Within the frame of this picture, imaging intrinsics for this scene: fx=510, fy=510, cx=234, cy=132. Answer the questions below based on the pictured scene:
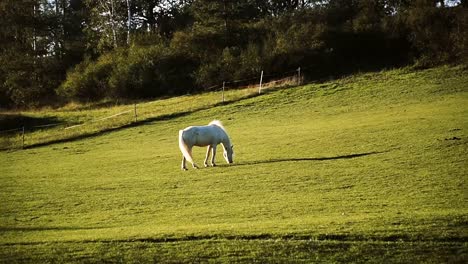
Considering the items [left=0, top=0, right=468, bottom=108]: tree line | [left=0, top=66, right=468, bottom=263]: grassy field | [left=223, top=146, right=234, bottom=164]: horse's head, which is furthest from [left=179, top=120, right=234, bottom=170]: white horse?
[left=0, top=0, right=468, bottom=108]: tree line

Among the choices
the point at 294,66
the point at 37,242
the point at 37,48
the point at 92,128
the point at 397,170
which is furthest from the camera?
the point at 37,48

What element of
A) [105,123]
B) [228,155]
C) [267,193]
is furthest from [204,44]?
[267,193]

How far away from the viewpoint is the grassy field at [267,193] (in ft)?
34.6

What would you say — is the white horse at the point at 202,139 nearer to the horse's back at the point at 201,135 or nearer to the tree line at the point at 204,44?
the horse's back at the point at 201,135

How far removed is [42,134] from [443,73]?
31.5 metres

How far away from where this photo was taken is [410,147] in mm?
20953

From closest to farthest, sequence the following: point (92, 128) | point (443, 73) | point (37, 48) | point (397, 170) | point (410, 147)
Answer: point (397, 170) → point (410, 147) → point (92, 128) → point (443, 73) → point (37, 48)

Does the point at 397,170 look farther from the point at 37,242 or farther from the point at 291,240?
the point at 37,242

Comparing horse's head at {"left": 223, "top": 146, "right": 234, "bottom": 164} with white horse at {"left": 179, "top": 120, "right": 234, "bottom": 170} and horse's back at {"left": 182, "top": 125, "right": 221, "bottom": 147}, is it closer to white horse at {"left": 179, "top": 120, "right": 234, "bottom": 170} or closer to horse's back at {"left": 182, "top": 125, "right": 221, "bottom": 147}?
white horse at {"left": 179, "top": 120, "right": 234, "bottom": 170}

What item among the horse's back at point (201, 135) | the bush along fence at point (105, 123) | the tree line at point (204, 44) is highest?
the tree line at point (204, 44)

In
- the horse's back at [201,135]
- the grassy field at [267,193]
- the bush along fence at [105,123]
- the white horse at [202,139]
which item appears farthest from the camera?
the bush along fence at [105,123]

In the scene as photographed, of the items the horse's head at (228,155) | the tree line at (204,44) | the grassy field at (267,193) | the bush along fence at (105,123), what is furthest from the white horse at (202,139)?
the tree line at (204,44)

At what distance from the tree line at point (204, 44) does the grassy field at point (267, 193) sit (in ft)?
61.2

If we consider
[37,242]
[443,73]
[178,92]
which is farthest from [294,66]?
[37,242]
